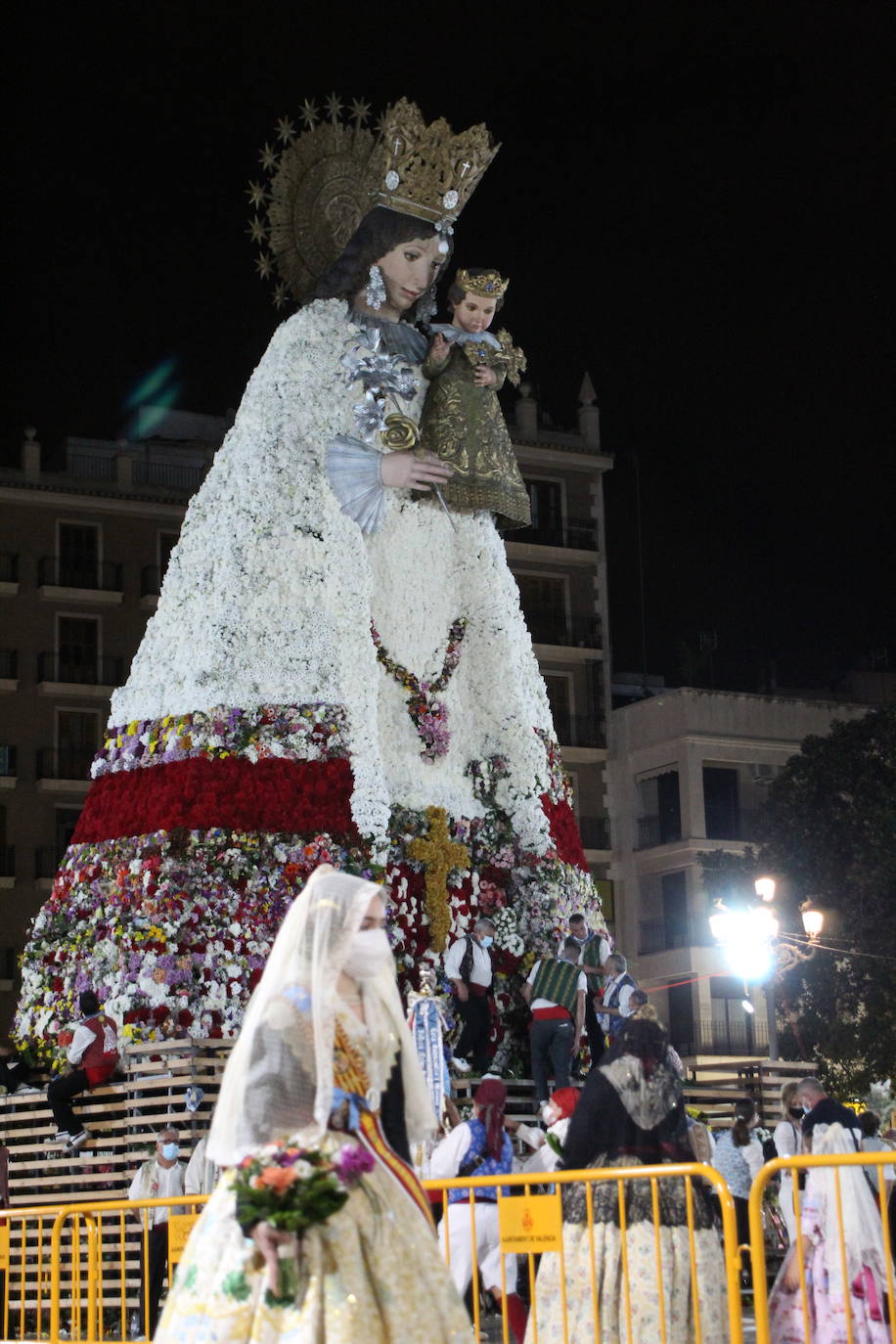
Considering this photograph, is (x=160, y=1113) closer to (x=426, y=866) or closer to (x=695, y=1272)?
(x=426, y=866)

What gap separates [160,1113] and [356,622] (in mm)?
4913

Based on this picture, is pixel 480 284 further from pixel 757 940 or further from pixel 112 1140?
pixel 112 1140

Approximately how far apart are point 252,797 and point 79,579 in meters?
25.2

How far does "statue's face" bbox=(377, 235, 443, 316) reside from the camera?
19.8 meters

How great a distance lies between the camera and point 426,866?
19.2 m

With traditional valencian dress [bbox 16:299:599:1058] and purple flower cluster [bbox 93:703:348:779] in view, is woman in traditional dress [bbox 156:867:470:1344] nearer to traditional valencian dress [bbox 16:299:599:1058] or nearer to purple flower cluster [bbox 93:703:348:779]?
traditional valencian dress [bbox 16:299:599:1058]

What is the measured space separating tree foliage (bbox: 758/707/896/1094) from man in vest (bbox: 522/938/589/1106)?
631 inches

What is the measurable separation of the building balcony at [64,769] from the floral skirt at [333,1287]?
35094mm

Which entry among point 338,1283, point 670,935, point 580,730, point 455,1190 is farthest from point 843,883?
point 338,1283

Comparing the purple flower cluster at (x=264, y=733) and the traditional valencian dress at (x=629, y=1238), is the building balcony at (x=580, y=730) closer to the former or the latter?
the purple flower cluster at (x=264, y=733)

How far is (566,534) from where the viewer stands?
1860 inches

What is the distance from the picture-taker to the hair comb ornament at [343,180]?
19.7m

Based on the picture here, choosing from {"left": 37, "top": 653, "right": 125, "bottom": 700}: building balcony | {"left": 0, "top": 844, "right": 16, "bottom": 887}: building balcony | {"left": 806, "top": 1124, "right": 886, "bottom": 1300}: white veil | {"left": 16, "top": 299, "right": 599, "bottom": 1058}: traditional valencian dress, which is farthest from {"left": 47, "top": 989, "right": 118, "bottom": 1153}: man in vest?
{"left": 37, "top": 653, "right": 125, "bottom": 700}: building balcony

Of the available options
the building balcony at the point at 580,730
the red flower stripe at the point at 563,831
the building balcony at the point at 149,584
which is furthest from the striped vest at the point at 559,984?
the building balcony at the point at 580,730
